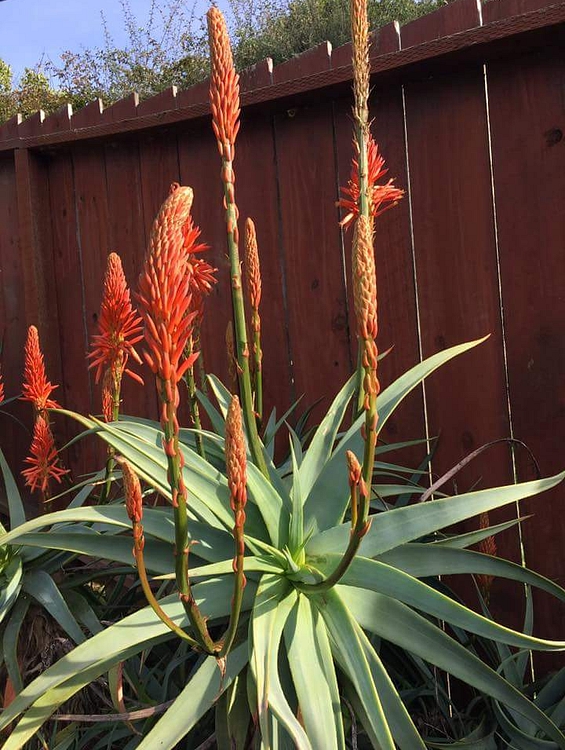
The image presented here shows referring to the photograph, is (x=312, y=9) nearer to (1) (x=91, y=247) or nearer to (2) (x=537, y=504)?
(1) (x=91, y=247)

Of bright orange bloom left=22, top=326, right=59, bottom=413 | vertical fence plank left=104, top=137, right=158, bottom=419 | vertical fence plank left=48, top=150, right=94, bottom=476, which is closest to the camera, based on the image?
bright orange bloom left=22, top=326, right=59, bottom=413

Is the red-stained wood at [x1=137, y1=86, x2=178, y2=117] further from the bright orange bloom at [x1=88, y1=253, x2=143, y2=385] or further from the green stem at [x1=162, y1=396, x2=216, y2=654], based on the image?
the green stem at [x1=162, y1=396, x2=216, y2=654]

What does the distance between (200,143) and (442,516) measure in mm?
1873

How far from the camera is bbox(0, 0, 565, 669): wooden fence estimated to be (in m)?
1.88

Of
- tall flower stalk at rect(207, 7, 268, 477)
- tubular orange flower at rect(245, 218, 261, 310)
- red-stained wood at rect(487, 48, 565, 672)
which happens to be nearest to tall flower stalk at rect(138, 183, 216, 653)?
tall flower stalk at rect(207, 7, 268, 477)

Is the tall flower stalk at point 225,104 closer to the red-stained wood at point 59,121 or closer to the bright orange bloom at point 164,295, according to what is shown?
the bright orange bloom at point 164,295

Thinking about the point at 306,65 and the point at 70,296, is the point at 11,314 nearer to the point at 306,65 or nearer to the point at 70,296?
the point at 70,296

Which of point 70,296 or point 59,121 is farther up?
point 59,121

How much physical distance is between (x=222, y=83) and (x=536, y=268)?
113 cm

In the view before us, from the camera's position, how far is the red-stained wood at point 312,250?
7.61ft

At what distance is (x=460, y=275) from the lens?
2.03 meters

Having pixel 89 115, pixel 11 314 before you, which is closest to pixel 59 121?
pixel 89 115

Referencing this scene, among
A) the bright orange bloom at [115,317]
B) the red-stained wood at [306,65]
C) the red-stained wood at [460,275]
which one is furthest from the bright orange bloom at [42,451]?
the red-stained wood at [306,65]

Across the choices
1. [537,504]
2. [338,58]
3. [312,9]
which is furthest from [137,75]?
[537,504]
